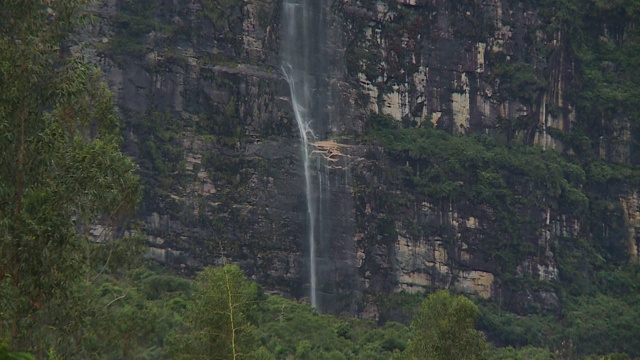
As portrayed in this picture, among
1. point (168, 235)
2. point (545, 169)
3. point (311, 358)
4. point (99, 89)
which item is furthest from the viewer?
point (545, 169)

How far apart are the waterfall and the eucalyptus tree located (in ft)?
158

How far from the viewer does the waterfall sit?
7825 centimetres

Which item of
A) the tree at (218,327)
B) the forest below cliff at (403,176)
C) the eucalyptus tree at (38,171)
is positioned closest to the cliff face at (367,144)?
the forest below cliff at (403,176)

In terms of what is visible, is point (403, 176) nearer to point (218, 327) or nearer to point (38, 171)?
point (218, 327)

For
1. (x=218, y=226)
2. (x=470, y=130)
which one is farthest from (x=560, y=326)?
(x=218, y=226)

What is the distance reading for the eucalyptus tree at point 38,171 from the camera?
27156mm

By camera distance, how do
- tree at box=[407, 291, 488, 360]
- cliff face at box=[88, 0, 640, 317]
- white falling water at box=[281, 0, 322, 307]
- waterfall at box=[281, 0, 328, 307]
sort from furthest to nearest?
white falling water at box=[281, 0, 322, 307]
waterfall at box=[281, 0, 328, 307]
cliff face at box=[88, 0, 640, 317]
tree at box=[407, 291, 488, 360]

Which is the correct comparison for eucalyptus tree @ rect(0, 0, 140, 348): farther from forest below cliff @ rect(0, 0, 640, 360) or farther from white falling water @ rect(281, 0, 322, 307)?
white falling water @ rect(281, 0, 322, 307)

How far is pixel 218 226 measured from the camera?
75938mm

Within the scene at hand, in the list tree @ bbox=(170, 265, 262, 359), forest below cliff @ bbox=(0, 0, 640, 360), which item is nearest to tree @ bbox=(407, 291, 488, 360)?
tree @ bbox=(170, 265, 262, 359)

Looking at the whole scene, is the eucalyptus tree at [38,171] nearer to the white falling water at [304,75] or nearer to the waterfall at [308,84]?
the waterfall at [308,84]

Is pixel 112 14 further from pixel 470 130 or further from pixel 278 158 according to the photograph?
pixel 470 130

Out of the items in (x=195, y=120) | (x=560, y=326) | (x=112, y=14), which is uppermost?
(x=112, y=14)

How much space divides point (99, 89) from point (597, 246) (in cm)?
5110
